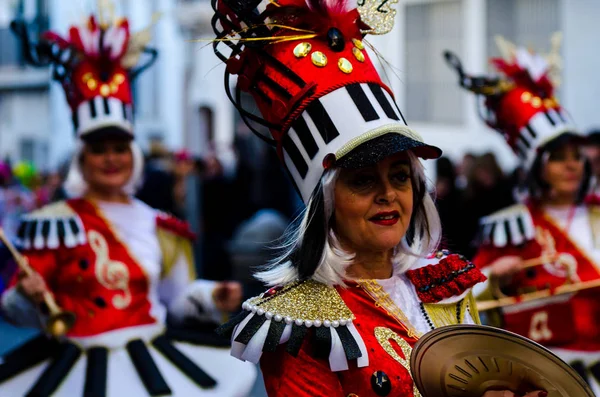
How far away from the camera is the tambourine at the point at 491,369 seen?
2287 millimetres

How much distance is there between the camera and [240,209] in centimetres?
1223

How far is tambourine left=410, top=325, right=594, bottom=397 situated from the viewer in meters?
2.29

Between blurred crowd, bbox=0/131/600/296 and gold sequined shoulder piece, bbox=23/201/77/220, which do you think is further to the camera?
blurred crowd, bbox=0/131/600/296

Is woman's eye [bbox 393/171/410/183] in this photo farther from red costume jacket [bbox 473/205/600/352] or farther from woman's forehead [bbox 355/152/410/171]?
red costume jacket [bbox 473/205/600/352]

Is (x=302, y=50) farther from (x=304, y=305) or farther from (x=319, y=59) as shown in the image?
(x=304, y=305)

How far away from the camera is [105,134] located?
4.86 meters

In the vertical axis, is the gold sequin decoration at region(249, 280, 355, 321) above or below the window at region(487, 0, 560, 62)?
below

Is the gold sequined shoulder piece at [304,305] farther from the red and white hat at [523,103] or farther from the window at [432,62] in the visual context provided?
the window at [432,62]

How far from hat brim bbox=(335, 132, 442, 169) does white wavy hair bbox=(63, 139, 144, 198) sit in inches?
102

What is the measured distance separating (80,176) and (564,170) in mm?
2758

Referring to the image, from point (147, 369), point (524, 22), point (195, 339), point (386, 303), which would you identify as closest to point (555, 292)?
point (195, 339)

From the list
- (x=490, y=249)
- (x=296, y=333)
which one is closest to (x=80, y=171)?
(x=490, y=249)

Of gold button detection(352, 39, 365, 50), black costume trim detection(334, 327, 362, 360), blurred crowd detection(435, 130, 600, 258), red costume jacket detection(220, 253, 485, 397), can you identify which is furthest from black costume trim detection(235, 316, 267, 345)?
blurred crowd detection(435, 130, 600, 258)

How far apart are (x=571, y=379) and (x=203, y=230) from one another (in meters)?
9.59
